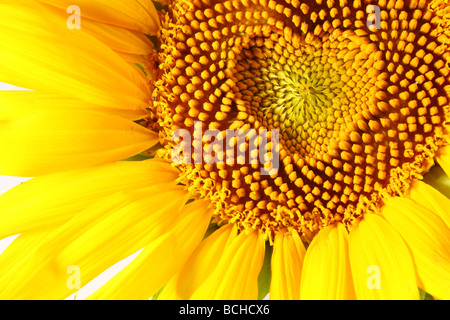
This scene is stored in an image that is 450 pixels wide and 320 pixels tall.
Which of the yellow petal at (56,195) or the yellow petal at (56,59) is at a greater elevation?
the yellow petal at (56,59)

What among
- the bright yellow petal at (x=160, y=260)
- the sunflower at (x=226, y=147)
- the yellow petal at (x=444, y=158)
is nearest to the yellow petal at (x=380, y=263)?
the sunflower at (x=226, y=147)

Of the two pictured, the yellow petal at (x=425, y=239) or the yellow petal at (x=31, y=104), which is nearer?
the yellow petal at (x=425, y=239)

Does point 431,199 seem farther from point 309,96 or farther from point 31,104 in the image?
point 31,104

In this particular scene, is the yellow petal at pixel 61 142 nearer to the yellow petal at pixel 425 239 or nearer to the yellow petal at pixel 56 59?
the yellow petal at pixel 56 59

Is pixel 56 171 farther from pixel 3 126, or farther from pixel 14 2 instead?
pixel 14 2

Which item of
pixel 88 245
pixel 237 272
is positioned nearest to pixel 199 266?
pixel 237 272
